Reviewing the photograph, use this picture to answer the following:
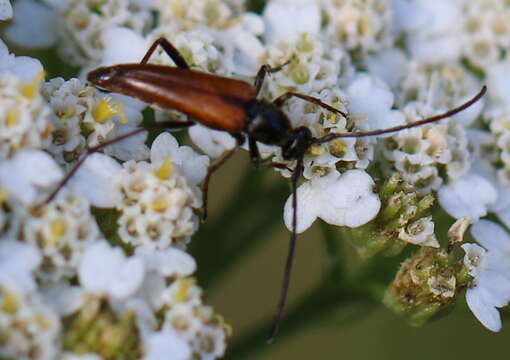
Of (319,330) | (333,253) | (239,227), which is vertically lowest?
(319,330)

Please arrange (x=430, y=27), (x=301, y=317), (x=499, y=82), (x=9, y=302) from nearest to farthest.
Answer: (x=9, y=302) < (x=301, y=317) < (x=499, y=82) < (x=430, y=27)

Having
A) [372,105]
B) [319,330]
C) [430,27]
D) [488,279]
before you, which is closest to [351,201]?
[372,105]

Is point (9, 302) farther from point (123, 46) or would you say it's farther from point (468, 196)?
point (468, 196)

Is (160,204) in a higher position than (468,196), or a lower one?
higher

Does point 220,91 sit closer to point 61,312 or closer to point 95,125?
point 95,125

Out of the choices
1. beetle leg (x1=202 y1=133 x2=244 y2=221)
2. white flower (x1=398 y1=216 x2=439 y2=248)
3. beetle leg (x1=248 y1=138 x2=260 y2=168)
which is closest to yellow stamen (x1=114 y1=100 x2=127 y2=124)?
beetle leg (x1=202 y1=133 x2=244 y2=221)

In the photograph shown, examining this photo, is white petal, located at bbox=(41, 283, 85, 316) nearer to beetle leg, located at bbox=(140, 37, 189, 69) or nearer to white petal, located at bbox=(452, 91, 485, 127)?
beetle leg, located at bbox=(140, 37, 189, 69)
